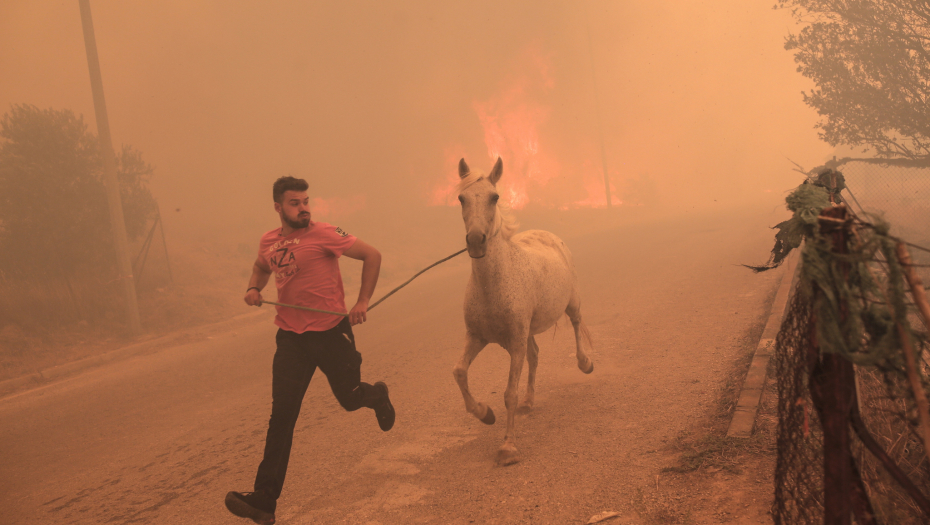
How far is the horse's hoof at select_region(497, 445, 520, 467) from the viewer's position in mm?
4355

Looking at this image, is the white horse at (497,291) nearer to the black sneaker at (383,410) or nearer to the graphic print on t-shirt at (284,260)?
the black sneaker at (383,410)

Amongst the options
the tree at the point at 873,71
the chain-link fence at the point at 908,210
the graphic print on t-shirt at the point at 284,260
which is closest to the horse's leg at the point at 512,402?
the graphic print on t-shirt at the point at 284,260

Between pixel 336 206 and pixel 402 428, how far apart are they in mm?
28469

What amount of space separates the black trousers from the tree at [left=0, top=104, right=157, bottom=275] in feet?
45.3

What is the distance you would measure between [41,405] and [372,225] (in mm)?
21217

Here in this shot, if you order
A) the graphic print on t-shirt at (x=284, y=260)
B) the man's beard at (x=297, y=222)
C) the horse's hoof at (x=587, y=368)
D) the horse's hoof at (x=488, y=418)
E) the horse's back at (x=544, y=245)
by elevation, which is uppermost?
the man's beard at (x=297, y=222)

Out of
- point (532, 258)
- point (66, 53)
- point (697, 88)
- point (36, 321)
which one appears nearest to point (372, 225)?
point (36, 321)

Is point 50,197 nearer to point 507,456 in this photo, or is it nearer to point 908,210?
point 507,456

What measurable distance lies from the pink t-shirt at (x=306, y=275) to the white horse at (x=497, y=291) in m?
1.06

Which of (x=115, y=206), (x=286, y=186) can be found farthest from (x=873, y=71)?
(x=115, y=206)

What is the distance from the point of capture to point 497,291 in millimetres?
4738

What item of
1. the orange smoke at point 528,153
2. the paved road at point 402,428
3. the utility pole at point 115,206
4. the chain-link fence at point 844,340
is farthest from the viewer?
the orange smoke at point 528,153

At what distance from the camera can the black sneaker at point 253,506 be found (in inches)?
135

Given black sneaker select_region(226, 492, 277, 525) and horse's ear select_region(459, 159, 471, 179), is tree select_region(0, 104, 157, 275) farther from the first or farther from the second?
black sneaker select_region(226, 492, 277, 525)
